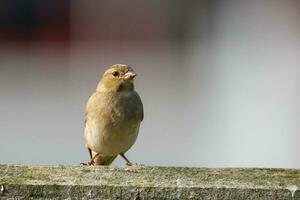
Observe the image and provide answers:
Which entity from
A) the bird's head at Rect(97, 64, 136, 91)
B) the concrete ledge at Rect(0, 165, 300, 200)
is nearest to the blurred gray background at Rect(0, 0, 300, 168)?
the bird's head at Rect(97, 64, 136, 91)

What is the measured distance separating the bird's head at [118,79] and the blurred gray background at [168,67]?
6.89 ft

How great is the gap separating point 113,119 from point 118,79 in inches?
13.7

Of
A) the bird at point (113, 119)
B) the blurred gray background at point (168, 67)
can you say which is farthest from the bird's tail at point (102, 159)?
the blurred gray background at point (168, 67)

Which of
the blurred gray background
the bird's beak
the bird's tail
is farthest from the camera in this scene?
the blurred gray background

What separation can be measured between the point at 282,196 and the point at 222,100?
509 cm

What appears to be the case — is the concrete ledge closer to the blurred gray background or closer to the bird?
the bird

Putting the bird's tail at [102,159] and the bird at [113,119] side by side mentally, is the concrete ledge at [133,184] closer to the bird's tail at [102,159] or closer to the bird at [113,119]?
the bird at [113,119]

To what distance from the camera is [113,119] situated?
5.12 metres

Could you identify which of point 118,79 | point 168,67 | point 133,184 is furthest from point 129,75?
point 133,184

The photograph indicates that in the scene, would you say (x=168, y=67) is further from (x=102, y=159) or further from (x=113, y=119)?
(x=113, y=119)

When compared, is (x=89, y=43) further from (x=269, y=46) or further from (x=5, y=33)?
(x=269, y=46)

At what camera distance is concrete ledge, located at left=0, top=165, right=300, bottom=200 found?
273cm

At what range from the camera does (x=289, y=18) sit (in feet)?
25.7

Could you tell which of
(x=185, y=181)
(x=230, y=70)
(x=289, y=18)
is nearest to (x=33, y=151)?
(x=230, y=70)
